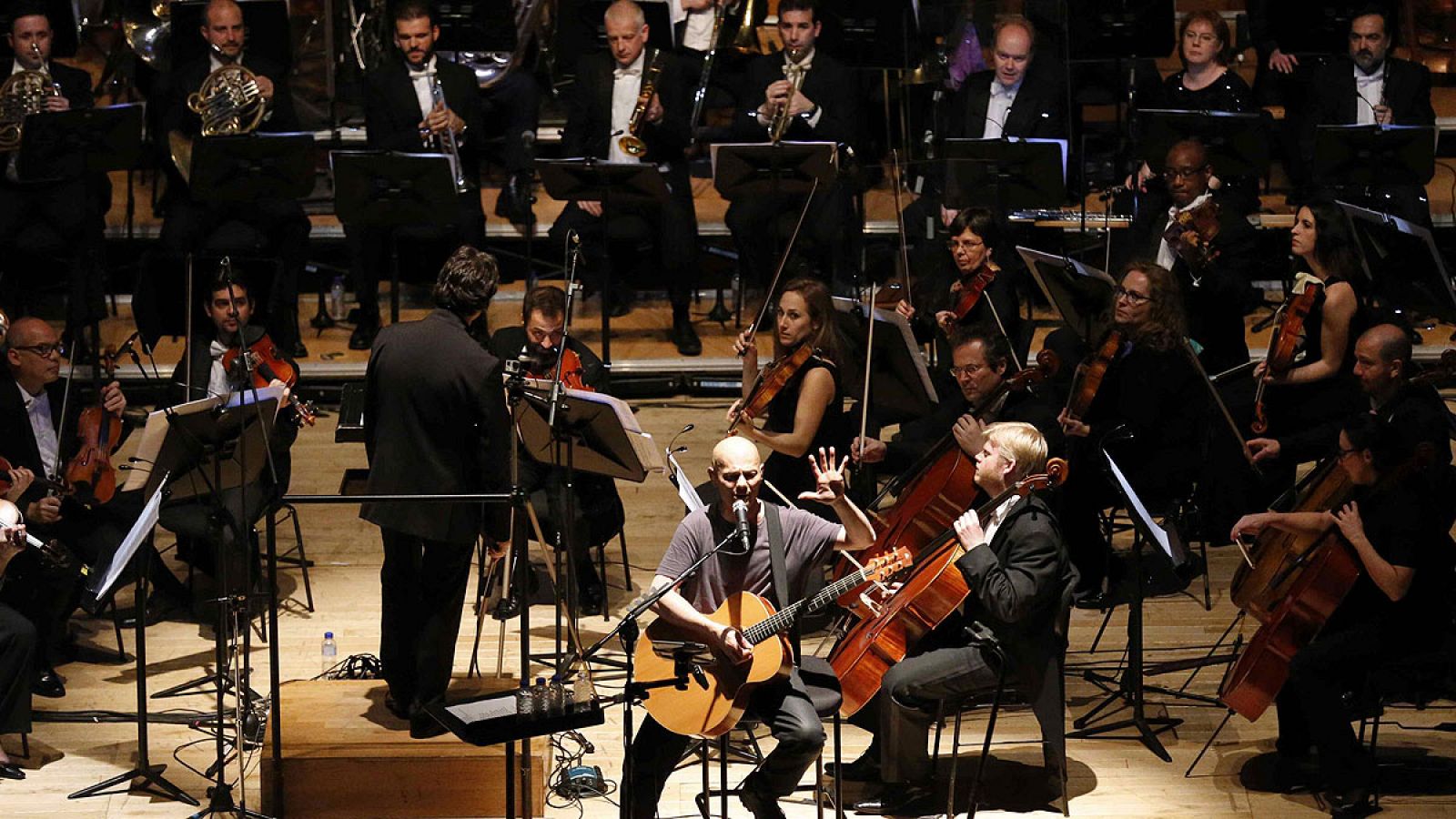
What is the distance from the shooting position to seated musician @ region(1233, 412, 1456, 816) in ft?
17.3

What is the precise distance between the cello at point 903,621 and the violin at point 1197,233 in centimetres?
239

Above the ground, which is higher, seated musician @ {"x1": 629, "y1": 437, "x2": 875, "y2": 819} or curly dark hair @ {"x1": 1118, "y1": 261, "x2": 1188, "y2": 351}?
curly dark hair @ {"x1": 1118, "y1": 261, "x2": 1188, "y2": 351}

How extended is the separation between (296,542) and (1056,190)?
137 inches

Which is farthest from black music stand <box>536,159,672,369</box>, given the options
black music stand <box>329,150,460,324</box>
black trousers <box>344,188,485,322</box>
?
black trousers <box>344,188,485,322</box>

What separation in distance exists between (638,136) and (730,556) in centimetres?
404

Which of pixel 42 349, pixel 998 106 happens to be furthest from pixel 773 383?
pixel 998 106

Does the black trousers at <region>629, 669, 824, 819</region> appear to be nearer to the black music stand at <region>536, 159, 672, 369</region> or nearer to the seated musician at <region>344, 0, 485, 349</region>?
the black music stand at <region>536, 159, 672, 369</region>

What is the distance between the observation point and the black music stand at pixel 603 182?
7.83 metres

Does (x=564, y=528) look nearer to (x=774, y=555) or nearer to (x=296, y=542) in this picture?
(x=296, y=542)

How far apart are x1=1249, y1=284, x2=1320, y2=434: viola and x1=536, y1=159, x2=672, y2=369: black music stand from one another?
2620mm

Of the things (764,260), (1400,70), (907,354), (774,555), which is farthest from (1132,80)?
(774,555)

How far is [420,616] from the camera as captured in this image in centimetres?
534

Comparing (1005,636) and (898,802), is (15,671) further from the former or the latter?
(1005,636)

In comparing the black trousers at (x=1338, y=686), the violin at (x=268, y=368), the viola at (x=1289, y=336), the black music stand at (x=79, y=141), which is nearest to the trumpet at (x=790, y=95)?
the viola at (x=1289, y=336)
